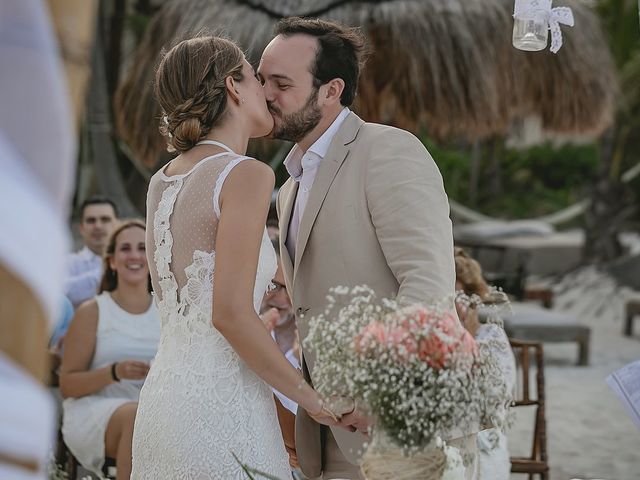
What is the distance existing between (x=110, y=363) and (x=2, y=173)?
400 centimetres

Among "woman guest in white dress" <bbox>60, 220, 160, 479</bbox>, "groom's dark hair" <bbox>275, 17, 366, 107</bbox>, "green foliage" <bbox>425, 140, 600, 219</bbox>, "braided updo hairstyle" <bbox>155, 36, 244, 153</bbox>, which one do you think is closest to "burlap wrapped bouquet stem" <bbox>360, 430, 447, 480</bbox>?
"braided updo hairstyle" <bbox>155, 36, 244, 153</bbox>

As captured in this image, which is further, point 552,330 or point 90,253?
point 552,330

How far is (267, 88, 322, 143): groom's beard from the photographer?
294 cm

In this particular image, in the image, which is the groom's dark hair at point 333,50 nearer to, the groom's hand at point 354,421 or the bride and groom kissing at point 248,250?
the bride and groom kissing at point 248,250

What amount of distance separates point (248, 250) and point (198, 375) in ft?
1.21

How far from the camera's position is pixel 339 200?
2.84 metres

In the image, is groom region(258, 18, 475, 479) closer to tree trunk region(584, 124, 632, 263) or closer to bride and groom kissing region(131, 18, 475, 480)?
bride and groom kissing region(131, 18, 475, 480)

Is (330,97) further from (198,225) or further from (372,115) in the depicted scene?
(372,115)

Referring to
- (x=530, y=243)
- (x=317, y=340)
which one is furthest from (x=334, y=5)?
(x=530, y=243)

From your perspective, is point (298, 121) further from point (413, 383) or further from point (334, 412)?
point (413, 383)

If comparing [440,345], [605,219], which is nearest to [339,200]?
[440,345]

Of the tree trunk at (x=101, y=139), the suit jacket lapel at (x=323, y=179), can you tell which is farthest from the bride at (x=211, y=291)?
the tree trunk at (x=101, y=139)

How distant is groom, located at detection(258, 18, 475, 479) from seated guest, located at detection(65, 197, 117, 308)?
3138mm

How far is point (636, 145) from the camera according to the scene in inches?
901
